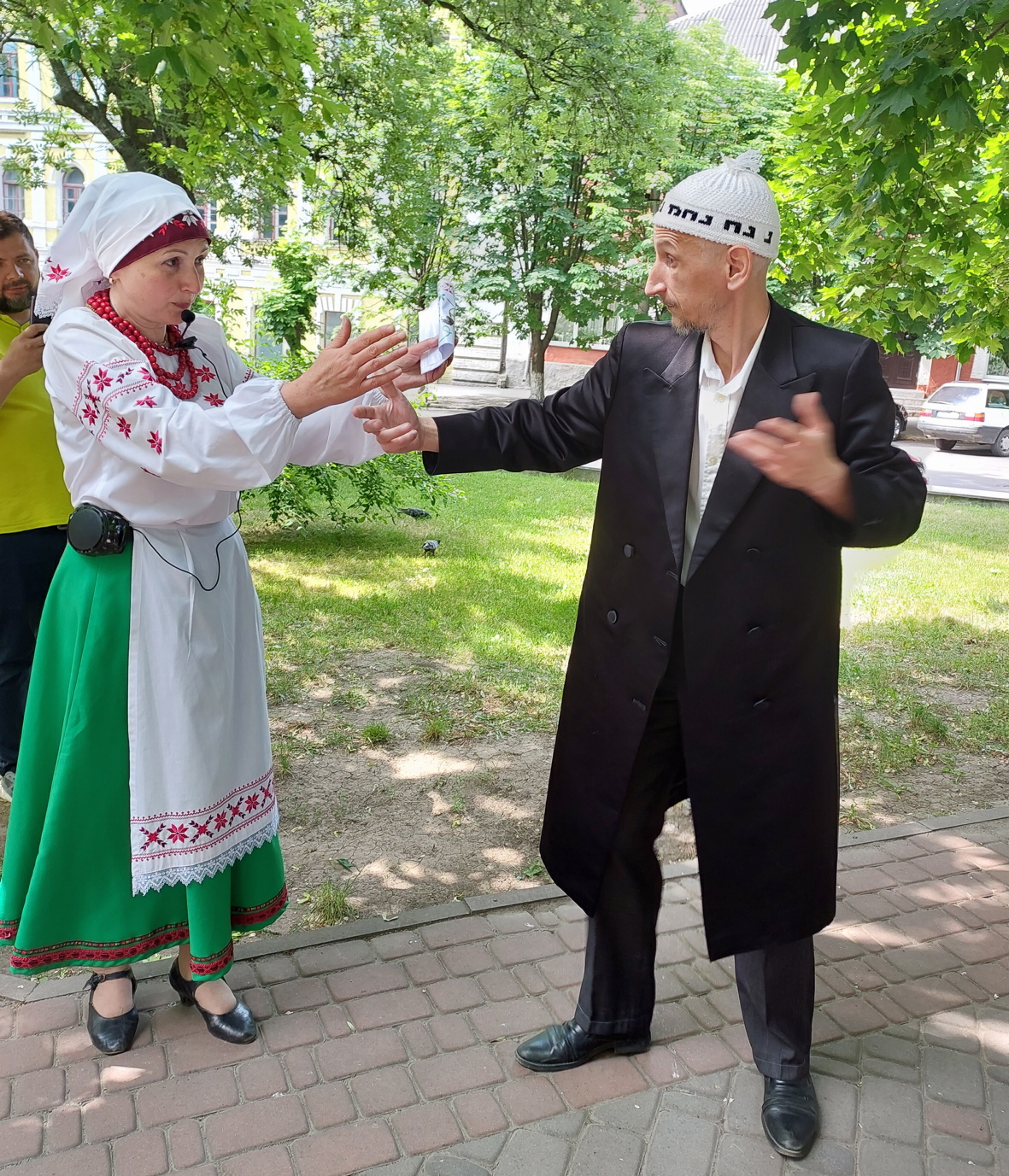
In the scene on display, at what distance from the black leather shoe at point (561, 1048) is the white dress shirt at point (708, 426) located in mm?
1390

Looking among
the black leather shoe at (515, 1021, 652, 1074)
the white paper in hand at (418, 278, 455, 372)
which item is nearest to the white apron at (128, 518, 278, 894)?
Result: the white paper in hand at (418, 278, 455, 372)

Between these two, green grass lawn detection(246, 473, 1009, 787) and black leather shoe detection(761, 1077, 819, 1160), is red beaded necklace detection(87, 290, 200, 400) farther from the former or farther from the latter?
green grass lawn detection(246, 473, 1009, 787)

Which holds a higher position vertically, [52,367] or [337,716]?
[52,367]

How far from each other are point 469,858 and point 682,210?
270 centimetres

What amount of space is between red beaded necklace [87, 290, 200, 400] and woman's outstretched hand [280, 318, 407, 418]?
0.34 meters

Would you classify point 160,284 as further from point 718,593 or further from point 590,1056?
point 590,1056

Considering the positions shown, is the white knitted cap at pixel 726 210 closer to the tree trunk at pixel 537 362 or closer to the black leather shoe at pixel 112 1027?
the black leather shoe at pixel 112 1027

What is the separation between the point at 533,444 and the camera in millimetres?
2922

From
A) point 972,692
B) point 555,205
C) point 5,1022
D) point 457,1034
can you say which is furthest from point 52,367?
point 555,205

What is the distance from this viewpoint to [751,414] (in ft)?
8.30

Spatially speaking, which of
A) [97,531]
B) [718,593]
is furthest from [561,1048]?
[97,531]

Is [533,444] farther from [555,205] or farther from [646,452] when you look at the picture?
[555,205]

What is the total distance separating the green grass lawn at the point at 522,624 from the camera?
5895 millimetres

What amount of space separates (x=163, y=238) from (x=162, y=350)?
0.31 meters
